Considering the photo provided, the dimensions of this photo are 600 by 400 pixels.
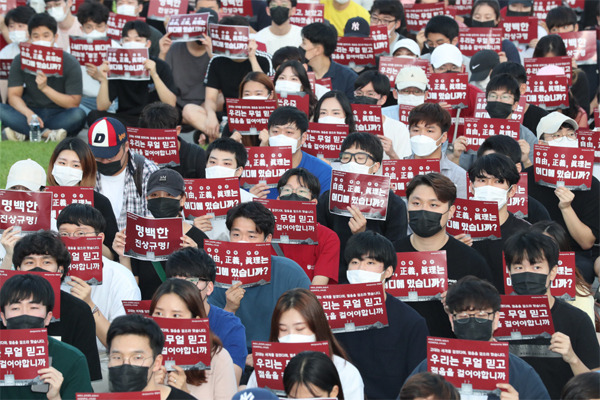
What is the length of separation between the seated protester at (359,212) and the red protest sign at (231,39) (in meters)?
3.68

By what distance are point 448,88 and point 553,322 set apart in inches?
217

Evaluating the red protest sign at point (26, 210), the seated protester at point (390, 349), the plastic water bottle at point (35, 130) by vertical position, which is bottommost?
the seated protester at point (390, 349)

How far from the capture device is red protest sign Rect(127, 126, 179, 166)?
12.0m

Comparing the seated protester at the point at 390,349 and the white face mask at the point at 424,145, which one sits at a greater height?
the white face mask at the point at 424,145

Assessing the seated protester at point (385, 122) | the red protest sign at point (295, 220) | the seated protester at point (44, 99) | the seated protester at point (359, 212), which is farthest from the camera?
the seated protester at point (44, 99)

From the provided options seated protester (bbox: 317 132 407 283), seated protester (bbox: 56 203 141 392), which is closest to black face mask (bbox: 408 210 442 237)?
seated protester (bbox: 317 132 407 283)

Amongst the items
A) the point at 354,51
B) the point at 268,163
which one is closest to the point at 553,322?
the point at 268,163

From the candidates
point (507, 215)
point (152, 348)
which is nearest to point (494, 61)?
point (507, 215)

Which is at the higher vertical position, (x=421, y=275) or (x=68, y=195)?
(x=68, y=195)

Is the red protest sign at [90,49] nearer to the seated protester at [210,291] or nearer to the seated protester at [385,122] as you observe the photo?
the seated protester at [385,122]

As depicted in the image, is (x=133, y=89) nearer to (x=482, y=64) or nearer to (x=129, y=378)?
(x=482, y=64)

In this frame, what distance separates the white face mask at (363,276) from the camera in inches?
355


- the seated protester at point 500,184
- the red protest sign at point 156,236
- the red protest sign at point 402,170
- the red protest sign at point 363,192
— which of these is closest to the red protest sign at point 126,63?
the red protest sign at point 402,170

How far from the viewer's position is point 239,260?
9.22m
